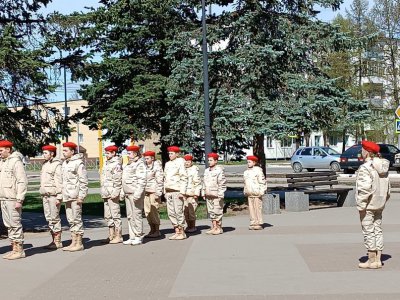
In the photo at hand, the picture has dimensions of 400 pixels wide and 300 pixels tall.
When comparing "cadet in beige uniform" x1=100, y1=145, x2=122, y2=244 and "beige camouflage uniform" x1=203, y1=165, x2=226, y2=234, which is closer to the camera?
"cadet in beige uniform" x1=100, y1=145, x2=122, y2=244

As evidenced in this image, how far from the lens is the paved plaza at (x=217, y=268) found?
7680 millimetres

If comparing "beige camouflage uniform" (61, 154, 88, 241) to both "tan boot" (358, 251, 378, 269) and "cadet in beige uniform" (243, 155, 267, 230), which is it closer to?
"cadet in beige uniform" (243, 155, 267, 230)

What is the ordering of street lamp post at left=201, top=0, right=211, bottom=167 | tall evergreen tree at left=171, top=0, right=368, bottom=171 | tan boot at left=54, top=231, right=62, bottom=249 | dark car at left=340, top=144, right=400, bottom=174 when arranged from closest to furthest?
1. tan boot at left=54, top=231, right=62, bottom=249
2. street lamp post at left=201, top=0, right=211, bottom=167
3. tall evergreen tree at left=171, top=0, right=368, bottom=171
4. dark car at left=340, top=144, right=400, bottom=174

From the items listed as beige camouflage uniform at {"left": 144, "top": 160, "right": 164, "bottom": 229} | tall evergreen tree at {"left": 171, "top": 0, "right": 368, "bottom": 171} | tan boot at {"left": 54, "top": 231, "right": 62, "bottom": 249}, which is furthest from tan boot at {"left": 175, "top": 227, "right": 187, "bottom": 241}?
tall evergreen tree at {"left": 171, "top": 0, "right": 368, "bottom": 171}

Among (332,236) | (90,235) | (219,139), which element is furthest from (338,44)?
(90,235)

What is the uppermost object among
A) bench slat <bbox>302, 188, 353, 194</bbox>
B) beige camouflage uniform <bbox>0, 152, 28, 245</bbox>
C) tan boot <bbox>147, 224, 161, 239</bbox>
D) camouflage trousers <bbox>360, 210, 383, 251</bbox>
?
beige camouflage uniform <bbox>0, 152, 28, 245</bbox>

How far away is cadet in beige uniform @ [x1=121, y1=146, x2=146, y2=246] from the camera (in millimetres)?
11883

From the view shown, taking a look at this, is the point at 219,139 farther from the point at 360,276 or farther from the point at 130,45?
the point at 360,276

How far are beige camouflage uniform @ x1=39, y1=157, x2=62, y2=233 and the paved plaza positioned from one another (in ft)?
1.86

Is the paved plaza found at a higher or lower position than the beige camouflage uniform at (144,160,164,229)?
lower

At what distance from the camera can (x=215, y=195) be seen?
42.8 feet

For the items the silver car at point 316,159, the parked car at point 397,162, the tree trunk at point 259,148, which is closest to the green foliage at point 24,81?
the tree trunk at point 259,148

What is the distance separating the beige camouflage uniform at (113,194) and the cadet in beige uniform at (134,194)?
164 millimetres

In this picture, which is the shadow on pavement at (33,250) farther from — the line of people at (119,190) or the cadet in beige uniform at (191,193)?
the cadet in beige uniform at (191,193)
